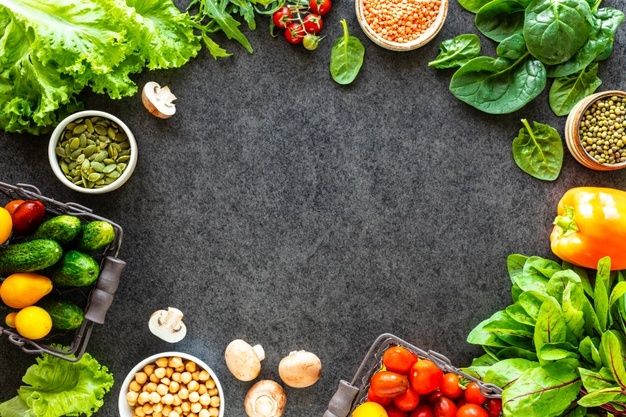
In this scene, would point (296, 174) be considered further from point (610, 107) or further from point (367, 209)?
point (610, 107)

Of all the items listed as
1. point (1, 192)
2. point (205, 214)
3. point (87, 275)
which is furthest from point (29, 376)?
point (205, 214)

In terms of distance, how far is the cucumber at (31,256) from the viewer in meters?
1.34

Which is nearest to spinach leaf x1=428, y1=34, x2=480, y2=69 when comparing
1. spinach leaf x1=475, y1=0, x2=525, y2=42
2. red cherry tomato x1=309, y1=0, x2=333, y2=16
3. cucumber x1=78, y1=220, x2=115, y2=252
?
spinach leaf x1=475, y1=0, x2=525, y2=42

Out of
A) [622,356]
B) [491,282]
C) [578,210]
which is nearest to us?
[622,356]

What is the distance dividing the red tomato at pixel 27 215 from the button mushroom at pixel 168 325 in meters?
0.34

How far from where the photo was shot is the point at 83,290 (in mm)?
1557

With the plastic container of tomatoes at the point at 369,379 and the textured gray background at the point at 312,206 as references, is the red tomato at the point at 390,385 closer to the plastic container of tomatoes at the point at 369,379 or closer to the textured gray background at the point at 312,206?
the plastic container of tomatoes at the point at 369,379

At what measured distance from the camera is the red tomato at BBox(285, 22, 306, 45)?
5.14 feet

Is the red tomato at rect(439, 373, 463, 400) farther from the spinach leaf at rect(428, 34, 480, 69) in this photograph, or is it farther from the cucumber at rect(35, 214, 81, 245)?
the cucumber at rect(35, 214, 81, 245)

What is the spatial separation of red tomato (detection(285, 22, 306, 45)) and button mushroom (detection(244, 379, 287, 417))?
0.81 metres

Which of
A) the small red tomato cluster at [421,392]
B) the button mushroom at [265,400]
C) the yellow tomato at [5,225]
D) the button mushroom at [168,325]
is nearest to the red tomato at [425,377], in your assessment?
the small red tomato cluster at [421,392]

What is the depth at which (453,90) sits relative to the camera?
157cm

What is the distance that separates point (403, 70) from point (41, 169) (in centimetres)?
90

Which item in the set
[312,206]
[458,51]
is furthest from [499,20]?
[312,206]
